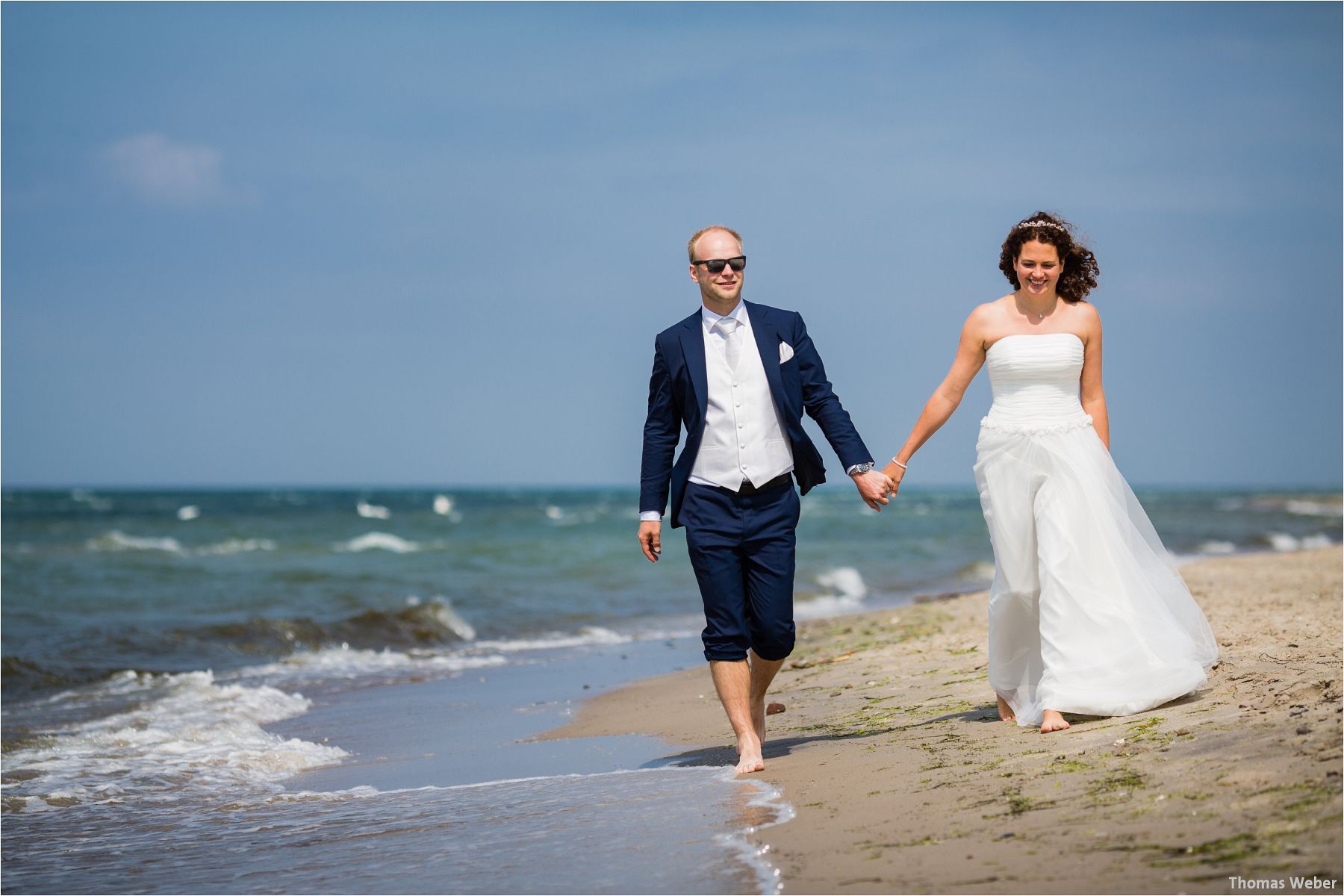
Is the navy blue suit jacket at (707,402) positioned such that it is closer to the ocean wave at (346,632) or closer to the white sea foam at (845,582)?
the ocean wave at (346,632)

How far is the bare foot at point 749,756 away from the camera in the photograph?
487 centimetres

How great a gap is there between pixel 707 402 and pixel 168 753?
13.4 feet

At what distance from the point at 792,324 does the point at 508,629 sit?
9626mm

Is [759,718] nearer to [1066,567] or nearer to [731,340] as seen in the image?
[1066,567]

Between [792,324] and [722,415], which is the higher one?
[792,324]

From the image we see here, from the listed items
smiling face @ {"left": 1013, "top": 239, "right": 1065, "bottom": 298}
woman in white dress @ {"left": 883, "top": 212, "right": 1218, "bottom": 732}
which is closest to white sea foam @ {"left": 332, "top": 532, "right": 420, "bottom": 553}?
woman in white dress @ {"left": 883, "top": 212, "right": 1218, "bottom": 732}

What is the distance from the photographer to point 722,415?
15.9 ft

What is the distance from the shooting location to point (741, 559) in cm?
491

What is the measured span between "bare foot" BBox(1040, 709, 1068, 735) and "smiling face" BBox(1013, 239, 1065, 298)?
1712 millimetres

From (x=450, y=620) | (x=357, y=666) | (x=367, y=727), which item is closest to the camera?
(x=367, y=727)

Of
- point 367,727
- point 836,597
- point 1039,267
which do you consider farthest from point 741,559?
point 836,597

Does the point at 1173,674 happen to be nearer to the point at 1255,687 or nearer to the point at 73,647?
the point at 1255,687

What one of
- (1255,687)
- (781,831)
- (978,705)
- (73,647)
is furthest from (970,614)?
(73,647)

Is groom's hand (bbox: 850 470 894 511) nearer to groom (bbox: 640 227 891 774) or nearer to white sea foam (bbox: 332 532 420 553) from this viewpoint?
groom (bbox: 640 227 891 774)
